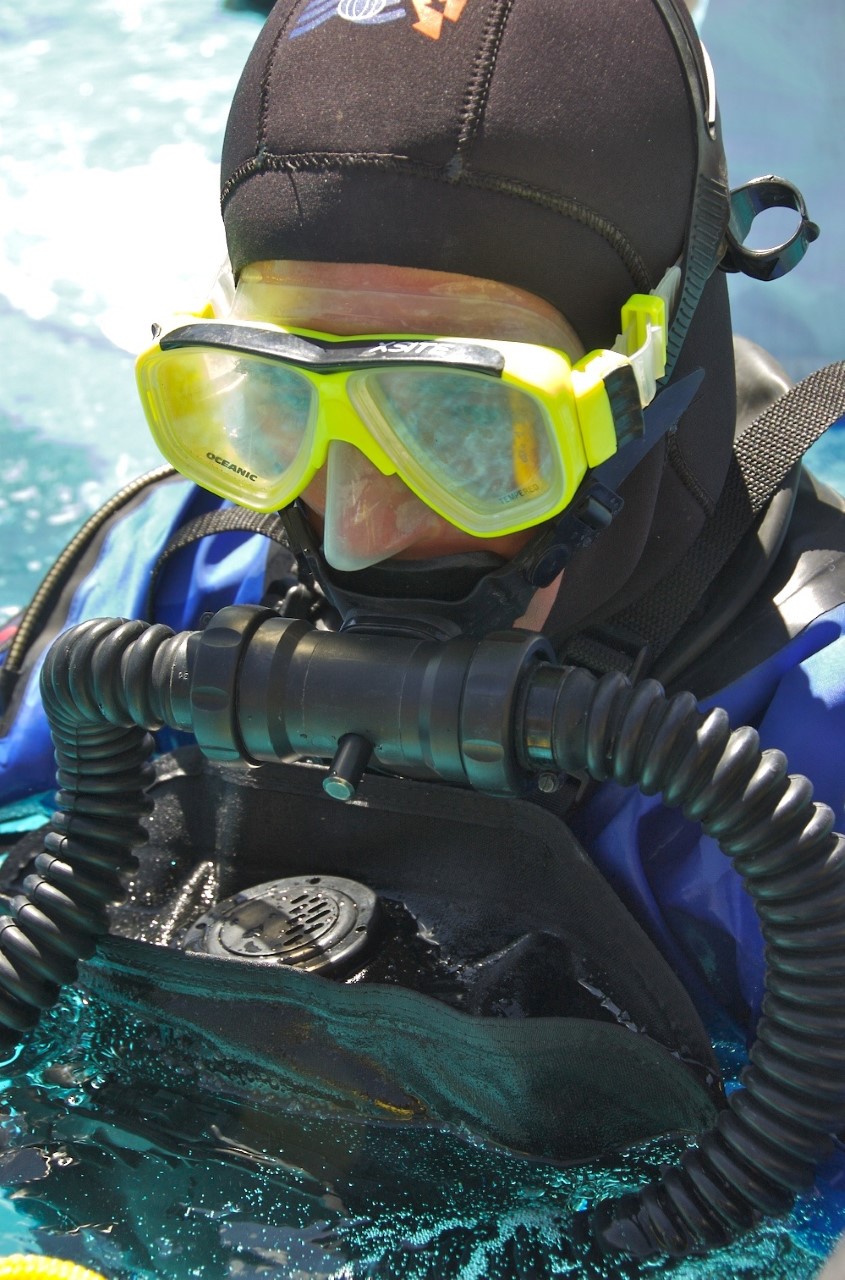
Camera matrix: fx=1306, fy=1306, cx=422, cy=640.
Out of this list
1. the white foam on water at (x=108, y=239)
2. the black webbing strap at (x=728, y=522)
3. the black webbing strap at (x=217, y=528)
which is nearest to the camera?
the black webbing strap at (x=728, y=522)

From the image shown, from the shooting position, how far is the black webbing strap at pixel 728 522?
146cm

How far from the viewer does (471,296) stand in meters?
1.18

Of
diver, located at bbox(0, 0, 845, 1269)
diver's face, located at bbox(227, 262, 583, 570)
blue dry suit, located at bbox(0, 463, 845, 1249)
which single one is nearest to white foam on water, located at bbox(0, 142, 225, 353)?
diver, located at bbox(0, 0, 845, 1269)

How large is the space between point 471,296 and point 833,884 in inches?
23.6

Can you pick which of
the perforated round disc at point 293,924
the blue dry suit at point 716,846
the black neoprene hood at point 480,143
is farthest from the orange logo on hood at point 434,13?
the perforated round disc at point 293,924

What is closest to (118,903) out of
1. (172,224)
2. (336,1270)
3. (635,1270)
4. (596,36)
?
(336,1270)

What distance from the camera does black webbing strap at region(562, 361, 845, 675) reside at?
1458 mm

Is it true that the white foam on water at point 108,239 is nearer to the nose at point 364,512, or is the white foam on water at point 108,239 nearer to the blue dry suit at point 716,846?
the nose at point 364,512

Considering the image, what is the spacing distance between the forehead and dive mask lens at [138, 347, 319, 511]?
0.25 feet

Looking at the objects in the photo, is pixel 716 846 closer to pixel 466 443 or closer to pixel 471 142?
pixel 466 443

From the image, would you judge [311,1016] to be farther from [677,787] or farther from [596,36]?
[596,36]

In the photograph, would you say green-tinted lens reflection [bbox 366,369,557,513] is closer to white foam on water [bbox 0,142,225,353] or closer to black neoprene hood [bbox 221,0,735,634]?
black neoprene hood [bbox 221,0,735,634]

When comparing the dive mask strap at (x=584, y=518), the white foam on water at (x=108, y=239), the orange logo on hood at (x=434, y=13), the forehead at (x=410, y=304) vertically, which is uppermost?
the orange logo on hood at (x=434, y=13)

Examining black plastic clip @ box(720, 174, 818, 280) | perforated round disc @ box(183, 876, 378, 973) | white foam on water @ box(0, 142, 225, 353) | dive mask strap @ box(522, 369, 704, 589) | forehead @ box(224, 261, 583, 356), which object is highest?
black plastic clip @ box(720, 174, 818, 280)
